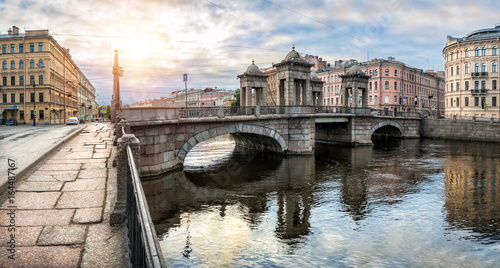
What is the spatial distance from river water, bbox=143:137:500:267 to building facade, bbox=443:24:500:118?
4202 centimetres

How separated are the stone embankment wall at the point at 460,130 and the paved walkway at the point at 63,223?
48.5 m

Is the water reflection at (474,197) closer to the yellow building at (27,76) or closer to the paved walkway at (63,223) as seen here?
the paved walkway at (63,223)

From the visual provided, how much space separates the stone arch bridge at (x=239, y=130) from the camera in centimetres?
1831

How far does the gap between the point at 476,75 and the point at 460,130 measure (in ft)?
63.5

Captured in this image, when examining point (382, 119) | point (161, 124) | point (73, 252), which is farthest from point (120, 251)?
point (382, 119)

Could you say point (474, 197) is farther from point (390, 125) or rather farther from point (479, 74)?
point (479, 74)

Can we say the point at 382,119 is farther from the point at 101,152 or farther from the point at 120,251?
the point at 120,251

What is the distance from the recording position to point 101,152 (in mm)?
12594

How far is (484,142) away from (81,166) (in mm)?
48309

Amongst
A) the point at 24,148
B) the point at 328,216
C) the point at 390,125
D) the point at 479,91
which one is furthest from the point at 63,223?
the point at 479,91

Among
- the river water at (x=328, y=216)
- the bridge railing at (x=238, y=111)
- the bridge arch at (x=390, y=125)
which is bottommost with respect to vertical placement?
the river water at (x=328, y=216)

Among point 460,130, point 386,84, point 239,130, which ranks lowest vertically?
point 460,130

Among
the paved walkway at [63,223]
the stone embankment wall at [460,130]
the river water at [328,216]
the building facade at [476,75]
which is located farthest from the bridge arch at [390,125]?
the paved walkway at [63,223]

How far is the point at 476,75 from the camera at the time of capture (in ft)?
189
